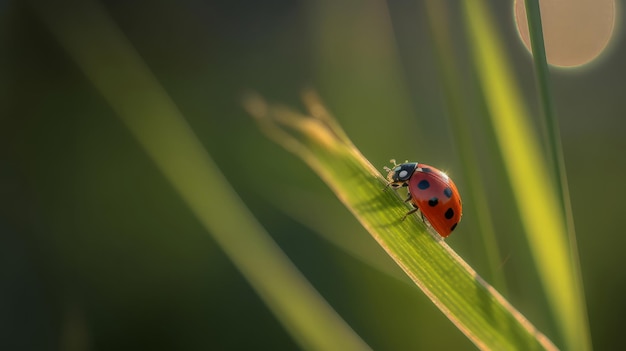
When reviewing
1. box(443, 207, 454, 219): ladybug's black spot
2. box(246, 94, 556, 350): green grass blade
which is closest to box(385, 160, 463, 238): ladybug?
box(443, 207, 454, 219): ladybug's black spot

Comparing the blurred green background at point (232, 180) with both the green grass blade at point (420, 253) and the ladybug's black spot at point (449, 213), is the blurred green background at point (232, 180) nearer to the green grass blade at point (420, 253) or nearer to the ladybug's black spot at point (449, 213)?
the ladybug's black spot at point (449, 213)

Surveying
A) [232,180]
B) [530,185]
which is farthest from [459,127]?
[232,180]

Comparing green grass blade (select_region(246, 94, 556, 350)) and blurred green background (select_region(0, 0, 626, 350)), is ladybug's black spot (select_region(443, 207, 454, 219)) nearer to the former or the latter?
blurred green background (select_region(0, 0, 626, 350))

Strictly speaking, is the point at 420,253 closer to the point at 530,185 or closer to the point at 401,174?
the point at 530,185

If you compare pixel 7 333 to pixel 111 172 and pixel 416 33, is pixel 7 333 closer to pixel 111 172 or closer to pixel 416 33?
pixel 111 172

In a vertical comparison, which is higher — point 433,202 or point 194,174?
point 194,174

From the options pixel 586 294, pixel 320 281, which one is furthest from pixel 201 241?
pixel 586 294

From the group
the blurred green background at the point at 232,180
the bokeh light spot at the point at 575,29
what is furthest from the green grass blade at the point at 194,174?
the bokeh light spot at the point at 575,29
